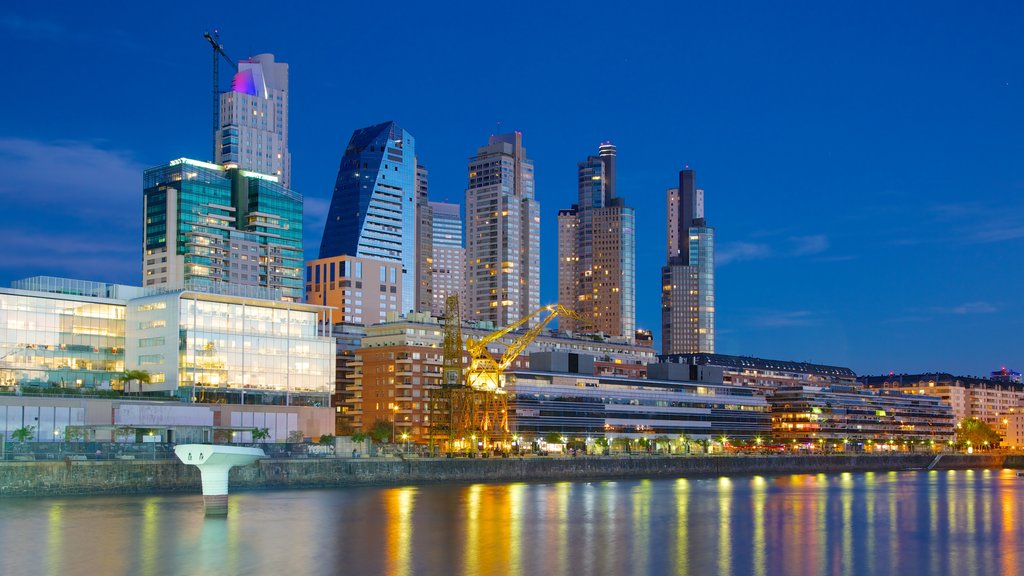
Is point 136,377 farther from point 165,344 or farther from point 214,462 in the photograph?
point 214,462

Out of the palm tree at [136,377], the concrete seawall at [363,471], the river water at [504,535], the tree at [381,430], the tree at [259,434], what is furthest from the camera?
the tree at [381,430]

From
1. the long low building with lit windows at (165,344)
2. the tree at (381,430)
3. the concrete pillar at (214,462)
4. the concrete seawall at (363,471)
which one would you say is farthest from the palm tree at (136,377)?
the concrete pillar at (214,462)

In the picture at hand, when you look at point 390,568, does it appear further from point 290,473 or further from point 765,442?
point 765,442

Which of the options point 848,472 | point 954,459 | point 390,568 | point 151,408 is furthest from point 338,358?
point 390,568

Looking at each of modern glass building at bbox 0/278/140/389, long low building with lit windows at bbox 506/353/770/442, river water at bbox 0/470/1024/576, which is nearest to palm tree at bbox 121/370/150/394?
modern glass building at bbox 0/278/140/389

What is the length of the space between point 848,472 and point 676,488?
69073 mm

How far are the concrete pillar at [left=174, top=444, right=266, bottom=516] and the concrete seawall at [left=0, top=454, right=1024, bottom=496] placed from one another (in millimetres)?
19449

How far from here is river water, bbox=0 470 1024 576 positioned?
169ft

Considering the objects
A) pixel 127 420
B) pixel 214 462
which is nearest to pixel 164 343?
pixel 127 420

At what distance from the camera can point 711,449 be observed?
176 m

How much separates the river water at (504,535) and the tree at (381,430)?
49.6m

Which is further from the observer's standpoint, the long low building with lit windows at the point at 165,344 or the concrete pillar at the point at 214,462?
the long low building with lit windows at the point at 165,344

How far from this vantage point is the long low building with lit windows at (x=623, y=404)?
515 feet

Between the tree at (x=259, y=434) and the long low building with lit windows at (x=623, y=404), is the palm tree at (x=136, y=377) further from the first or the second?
the long low building with lit windows at (x=623, y=404)
